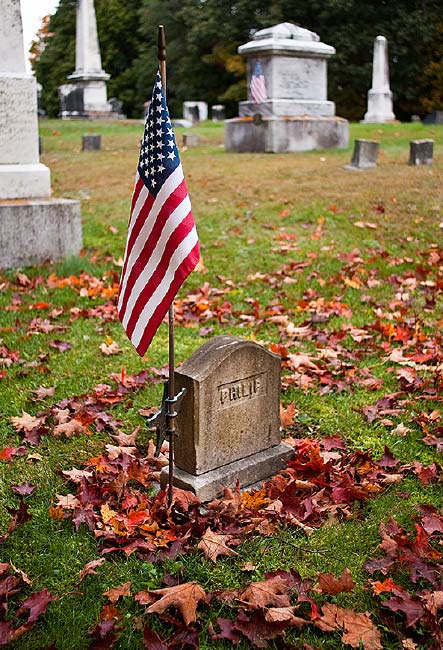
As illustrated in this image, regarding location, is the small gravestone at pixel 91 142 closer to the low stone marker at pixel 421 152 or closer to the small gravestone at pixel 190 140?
the small gravestone at pixel 190 140

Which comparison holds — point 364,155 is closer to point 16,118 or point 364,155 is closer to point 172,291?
point 16,118

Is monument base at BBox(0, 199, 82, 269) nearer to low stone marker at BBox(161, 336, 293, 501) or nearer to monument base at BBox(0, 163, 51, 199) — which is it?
monument base at BBox(0, 163, 51, 199)

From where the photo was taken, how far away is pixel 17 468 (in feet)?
13.2

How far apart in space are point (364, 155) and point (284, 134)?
321 centimetres

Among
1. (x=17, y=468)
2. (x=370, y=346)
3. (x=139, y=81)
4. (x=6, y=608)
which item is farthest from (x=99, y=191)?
(x=139, y=81)

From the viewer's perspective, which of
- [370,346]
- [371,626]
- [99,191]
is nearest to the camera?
[371,626]

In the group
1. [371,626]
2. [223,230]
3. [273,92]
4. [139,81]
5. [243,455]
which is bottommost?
[371,626]

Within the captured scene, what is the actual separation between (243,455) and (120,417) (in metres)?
1.07

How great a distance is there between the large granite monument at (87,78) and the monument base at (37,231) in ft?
71.7

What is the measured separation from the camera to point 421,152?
13.1 metres

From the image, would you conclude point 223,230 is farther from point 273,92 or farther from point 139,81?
point 139,81

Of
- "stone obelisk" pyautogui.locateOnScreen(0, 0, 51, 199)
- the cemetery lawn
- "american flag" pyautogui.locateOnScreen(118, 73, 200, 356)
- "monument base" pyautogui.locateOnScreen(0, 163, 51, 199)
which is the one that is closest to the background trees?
the cemetery lawn

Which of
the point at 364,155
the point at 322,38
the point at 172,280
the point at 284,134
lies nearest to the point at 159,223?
the point at 172,280

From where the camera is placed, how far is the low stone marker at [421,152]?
42.7 feet
